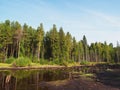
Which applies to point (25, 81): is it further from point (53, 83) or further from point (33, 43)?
point (33, 43)

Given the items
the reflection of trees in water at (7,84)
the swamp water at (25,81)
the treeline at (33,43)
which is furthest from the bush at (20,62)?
the reflection of trees in water at (7,84)

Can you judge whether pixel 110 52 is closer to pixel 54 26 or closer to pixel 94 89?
pixel 54 26

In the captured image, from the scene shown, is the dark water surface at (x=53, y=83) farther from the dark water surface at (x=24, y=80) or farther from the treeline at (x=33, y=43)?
the treeline at (x=33, y=43)

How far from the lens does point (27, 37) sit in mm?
96438

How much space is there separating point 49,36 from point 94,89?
7571 cm

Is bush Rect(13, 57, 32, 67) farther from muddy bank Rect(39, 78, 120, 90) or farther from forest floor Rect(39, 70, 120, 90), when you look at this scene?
muddy bank Rect(39, 78, 120, 90)

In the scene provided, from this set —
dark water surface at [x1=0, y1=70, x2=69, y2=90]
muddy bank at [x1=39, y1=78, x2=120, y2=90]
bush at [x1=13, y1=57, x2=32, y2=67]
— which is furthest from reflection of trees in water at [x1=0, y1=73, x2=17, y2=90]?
bush at [x1=13, y1=57, x2=32, y2=67]

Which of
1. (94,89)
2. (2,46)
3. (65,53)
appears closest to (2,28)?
(2,46)

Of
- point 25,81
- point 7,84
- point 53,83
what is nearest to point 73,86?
point 53,83

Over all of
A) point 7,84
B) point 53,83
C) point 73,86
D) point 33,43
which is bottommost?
point 73,86

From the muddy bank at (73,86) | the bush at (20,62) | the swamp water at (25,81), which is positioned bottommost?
the muddy bank at (73,86)

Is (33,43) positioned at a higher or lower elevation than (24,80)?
higher

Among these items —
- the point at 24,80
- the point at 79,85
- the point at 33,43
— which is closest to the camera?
the point at 79,85

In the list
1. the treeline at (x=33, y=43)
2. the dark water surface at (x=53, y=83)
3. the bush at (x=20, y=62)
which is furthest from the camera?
the treeline at (x=33, y=43)
